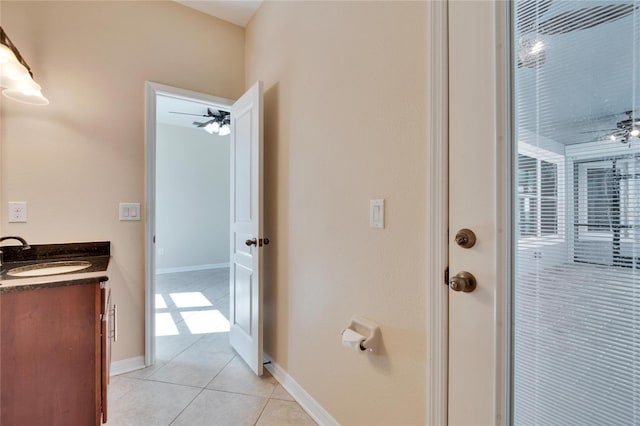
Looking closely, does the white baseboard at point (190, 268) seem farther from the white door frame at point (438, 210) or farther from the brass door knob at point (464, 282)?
the brass door knob at point (464, 282)

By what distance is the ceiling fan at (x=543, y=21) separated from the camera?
69cm

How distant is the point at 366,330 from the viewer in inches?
51.5

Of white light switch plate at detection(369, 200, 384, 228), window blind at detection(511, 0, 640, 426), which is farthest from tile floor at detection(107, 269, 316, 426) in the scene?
window blind at detection(511, 0, 640, 426)

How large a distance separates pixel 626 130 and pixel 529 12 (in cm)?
42

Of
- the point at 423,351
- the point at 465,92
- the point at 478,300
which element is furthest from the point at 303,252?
the point at 465,92

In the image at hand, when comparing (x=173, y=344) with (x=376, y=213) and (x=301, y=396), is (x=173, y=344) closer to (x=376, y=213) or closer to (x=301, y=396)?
(x=301, y=396)

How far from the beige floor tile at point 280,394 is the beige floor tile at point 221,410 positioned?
0.08 m

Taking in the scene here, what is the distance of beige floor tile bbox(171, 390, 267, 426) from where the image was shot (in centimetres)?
162

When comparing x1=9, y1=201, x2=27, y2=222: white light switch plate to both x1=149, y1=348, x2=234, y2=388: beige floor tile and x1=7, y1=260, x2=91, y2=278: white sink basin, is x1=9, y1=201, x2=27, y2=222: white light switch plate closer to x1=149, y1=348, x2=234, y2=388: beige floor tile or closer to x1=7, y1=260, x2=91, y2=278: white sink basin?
x1=7, y1=260, x2=91, y2=278: white sink basin

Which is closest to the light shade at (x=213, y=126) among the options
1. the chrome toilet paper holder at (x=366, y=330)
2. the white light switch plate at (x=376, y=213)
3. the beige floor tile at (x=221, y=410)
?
the beige floor tile at (x=221, y=410)

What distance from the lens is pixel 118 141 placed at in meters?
2.15

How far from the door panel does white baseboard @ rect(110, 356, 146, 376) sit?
67cm

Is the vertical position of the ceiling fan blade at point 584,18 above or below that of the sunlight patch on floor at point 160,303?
above

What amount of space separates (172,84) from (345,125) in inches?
66.3
